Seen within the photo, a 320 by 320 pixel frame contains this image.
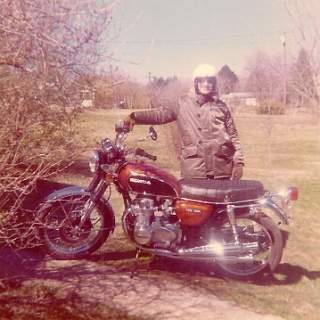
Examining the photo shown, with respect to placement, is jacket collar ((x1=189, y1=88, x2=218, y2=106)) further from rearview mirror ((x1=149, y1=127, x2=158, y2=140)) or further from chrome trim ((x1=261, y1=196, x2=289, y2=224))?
chrome trim ((x1=261, y1=196, x2=289, y2=224))

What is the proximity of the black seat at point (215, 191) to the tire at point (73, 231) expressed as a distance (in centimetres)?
88

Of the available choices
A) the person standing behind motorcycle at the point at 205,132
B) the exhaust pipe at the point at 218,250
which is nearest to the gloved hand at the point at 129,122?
the person standing behind motorcycle at the point at 205,132

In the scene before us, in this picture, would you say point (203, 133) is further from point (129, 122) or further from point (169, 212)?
point (169, 212)

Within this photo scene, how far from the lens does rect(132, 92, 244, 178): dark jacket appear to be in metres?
5.30

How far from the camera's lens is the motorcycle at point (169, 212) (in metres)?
4.77

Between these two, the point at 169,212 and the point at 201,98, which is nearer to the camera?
the point at 169,212

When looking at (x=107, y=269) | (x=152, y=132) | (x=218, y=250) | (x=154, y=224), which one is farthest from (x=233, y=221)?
(x=107, y=269)

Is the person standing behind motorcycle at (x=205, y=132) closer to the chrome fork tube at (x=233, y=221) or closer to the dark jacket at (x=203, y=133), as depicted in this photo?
the dark jacket at (x=203, y=133)

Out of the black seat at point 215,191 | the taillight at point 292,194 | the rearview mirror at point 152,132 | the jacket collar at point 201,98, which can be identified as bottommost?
the taillight at point 292,194

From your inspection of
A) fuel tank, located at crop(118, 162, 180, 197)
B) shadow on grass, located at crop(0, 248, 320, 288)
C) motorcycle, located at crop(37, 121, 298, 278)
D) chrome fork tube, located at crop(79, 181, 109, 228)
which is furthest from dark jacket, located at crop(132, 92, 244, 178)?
shadow on grass, located at crop(0, 248, 320, 288)

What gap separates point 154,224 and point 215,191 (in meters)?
0.62

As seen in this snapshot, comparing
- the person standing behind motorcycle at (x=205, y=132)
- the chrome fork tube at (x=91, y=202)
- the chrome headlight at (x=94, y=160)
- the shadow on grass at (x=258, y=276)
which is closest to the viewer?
the chrome headlight at (x=94, y=160)

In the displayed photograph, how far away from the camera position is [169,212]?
4852 mm

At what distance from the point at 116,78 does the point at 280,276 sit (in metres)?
2.57
